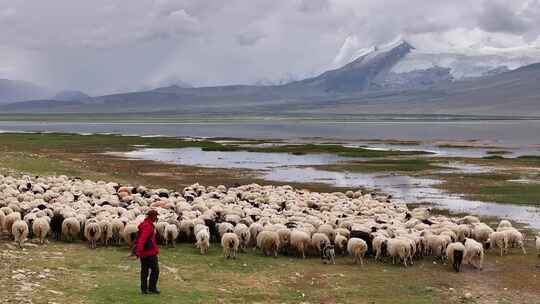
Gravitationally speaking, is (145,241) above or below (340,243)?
above

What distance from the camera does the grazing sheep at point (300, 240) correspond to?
1526 cm

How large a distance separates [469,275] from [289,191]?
11.2 m

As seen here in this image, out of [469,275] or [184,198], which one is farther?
[184,198]

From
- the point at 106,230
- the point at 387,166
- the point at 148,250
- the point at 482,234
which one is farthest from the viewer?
the point at 387,166

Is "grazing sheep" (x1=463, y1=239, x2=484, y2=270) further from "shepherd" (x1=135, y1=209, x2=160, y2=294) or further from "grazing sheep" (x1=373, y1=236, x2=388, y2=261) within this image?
"shepherd" (x1=135, y1=209, x2=160, y2=294)

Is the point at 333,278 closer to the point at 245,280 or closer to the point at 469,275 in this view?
the point at 245,280

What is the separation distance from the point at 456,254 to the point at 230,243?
524 cm

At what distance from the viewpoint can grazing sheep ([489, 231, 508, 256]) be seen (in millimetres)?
16188

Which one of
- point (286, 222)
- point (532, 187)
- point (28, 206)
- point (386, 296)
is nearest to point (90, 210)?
point (28, 206)

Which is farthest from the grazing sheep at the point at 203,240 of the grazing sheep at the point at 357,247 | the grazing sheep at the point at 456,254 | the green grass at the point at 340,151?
the green grass at the point at 340,151

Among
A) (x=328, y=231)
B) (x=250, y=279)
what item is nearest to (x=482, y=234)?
(x=328, y=231)

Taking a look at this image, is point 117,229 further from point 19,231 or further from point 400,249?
point 400,249

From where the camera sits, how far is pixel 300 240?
15.3 meters

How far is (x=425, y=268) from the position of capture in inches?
573
